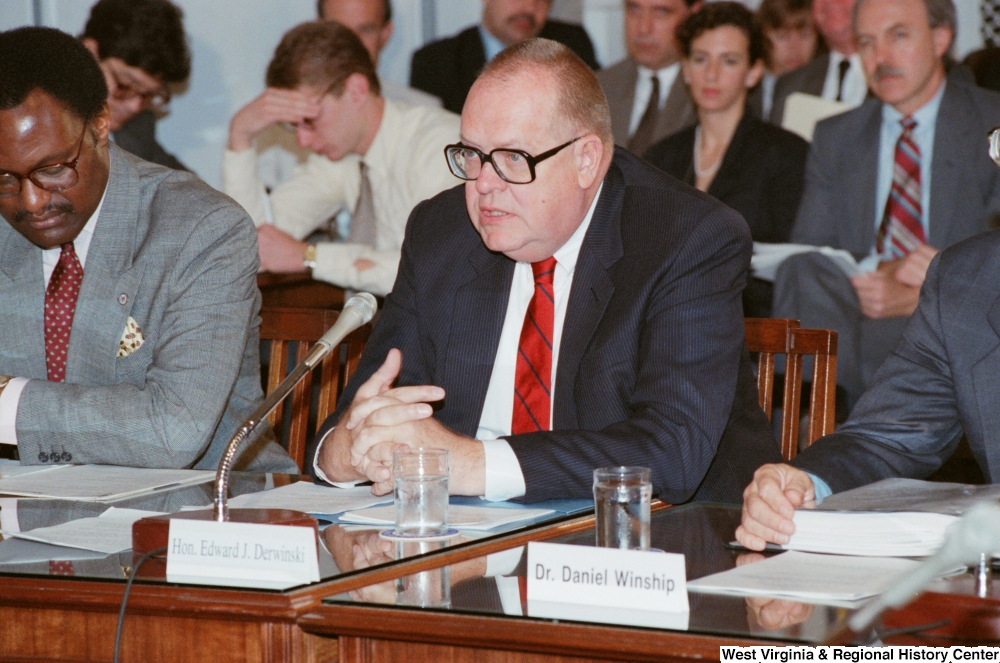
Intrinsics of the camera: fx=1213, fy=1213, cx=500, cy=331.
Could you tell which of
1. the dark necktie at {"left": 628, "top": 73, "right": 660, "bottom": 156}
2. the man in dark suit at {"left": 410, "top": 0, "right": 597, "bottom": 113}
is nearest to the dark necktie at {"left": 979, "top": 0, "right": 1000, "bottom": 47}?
the dark necktie at {"left": 628, "top": 73, "right": 660, "bottom": 156}

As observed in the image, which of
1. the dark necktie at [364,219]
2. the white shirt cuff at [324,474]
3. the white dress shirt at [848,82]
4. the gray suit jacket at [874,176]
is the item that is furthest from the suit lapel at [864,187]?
the white shirt cuff at [324,474]

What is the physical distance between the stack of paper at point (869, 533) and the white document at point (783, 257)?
8.02ft

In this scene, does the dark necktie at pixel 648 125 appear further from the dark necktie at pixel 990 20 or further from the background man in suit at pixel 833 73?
the dark necktie at pixel 990 20

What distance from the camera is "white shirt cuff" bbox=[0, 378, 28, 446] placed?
222 cm

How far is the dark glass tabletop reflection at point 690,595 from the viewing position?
115 centimetres

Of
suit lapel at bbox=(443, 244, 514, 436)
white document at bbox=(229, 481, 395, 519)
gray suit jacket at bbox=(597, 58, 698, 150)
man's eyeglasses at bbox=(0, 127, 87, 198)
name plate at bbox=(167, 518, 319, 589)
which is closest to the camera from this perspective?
name plate at bbox=(167, 518, 319, 589)

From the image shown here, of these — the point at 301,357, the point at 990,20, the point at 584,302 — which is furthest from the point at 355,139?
the point at 990,20

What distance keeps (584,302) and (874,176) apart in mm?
2273

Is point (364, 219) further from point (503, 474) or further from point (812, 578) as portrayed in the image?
point (812, 578)

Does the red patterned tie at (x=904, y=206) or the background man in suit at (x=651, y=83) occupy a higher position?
the background man in suit at (x=651, y=83)

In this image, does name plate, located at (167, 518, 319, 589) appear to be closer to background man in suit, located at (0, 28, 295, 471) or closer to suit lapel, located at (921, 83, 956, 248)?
background man in suit, located at (0, 28, 295, 471)

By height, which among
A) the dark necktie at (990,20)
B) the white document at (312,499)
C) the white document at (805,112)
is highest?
the dark necktie at (990,20)

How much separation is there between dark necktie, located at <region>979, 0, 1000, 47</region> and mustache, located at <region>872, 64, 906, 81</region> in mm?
1268

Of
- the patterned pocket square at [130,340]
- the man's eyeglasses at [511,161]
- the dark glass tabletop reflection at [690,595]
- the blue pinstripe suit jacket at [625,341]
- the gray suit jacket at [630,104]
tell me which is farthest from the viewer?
the gray suit jacket at [630,104]
